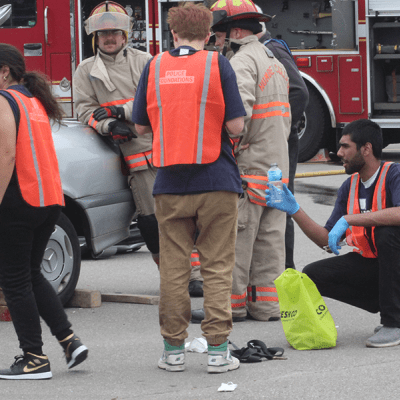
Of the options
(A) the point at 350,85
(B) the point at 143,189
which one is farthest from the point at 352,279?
(A) the point at 350,85

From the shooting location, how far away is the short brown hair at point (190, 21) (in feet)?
13.3

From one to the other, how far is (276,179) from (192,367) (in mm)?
1194

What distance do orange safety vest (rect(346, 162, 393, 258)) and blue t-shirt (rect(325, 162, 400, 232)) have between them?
2 cm

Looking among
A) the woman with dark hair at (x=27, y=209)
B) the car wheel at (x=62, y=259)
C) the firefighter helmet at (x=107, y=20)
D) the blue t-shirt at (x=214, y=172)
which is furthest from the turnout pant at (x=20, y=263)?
the firefighter helmet at (x=107, y=20)

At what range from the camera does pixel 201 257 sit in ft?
13.6

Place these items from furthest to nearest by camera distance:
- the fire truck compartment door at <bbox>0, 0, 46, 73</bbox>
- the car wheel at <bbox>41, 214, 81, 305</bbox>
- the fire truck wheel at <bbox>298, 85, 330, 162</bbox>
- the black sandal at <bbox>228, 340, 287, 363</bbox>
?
1. the fire truck wheel at <bbox>298, 85, 330, 162</bbox>
2. the fire truck compartment door at <bbox>0, 0, 46, 73</bbox>
3. the car wheel at <bbox>41, 214, 81, 305</bbox>
4. the black sandal at <bbox>228, 340, 287, 363</bbox>

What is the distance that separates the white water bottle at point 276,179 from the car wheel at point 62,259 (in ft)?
4.45

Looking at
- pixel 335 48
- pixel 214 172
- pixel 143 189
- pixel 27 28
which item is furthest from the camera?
pixel 335 48

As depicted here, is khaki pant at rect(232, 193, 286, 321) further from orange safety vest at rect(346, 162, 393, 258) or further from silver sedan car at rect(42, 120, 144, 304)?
silver sedan car at rect(42, 120, 144, 304)

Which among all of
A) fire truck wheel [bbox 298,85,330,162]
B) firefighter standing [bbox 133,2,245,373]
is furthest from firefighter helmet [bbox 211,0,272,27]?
fire truck wheel [bbox 298,85,330,162]

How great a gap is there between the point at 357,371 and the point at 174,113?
4.78 feet

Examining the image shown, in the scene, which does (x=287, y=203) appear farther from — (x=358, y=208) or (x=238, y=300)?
(x=238, y=300)

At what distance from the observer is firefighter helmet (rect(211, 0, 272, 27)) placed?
201 inches

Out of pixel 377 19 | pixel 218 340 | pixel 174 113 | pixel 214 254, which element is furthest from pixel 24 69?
pixel 377 19
